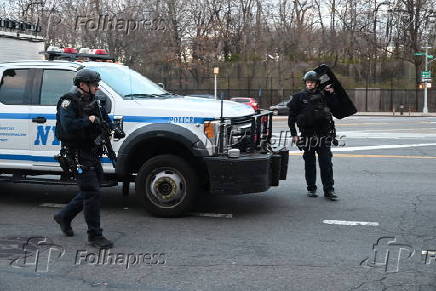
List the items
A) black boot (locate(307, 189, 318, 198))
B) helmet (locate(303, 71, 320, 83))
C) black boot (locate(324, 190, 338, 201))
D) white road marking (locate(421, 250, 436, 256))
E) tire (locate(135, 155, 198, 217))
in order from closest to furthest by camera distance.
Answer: white road marking (locate(421, 250, 436, 256)) → tire (locate(135, 155, 198, 217)) → helmet (locate(303, 71, 320, 83)) → black boot (locate(324, 190, 338, 201)) → black boot (locate(307, 189, 318, 198))

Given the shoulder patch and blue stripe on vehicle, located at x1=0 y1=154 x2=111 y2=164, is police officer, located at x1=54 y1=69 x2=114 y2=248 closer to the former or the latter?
the shoulder patch

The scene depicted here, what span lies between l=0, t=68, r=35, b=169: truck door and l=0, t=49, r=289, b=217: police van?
1cm

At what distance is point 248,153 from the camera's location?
6.84 meters

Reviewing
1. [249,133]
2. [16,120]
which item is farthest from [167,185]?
[16,120]

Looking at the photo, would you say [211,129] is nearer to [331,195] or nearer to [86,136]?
[86,136]

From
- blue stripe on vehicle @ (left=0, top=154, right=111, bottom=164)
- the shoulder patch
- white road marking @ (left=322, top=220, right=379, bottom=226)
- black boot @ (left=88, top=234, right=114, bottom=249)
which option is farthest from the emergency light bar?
white road marking @ (left=322, top=220, right=379, bottom=226)

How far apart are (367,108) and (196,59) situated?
16616 mm

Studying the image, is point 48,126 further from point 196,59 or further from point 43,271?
point 196,59

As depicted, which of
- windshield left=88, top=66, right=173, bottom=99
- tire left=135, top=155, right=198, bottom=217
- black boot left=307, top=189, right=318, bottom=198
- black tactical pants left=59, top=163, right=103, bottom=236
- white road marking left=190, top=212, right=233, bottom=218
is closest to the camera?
black tactical pants left=59, top=163, right=103, bottom=236

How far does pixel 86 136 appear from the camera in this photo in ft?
17.7

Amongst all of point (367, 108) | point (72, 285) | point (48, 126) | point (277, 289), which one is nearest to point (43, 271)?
point (72, 285)

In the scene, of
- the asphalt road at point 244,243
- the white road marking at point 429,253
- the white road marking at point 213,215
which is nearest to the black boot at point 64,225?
the asphalt road at point 244,243

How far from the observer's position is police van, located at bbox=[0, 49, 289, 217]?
21.3 ft

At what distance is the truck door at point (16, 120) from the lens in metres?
7.11
